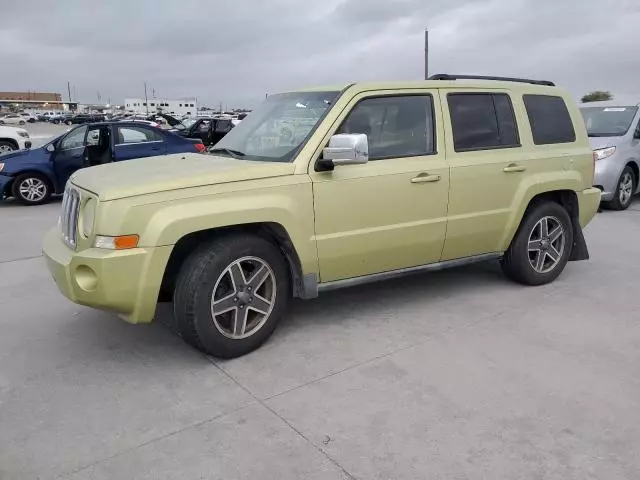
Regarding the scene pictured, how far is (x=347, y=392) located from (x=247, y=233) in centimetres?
122

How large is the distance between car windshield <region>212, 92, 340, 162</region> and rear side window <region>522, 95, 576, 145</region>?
6.46ft

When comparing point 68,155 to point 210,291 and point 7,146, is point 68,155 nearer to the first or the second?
point 7,146

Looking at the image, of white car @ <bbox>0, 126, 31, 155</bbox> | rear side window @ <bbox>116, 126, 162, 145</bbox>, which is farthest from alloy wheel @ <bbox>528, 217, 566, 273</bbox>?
white car @ <bbox>0, 126, 31, 155</bbox>

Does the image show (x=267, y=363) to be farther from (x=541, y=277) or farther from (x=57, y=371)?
(x=541, y=277)

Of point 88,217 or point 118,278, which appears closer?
point 118,278

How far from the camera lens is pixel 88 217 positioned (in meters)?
3.54

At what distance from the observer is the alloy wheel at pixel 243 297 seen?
147 inches

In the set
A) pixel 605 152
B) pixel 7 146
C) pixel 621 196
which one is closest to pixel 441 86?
pixel 605 152

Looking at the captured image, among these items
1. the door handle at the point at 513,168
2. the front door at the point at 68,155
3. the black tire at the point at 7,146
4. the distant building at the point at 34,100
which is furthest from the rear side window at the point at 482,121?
the distant building at the point at 34,100

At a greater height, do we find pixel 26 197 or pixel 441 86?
pixel 441 86

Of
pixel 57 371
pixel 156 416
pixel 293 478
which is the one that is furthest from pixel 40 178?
pixel 293 478

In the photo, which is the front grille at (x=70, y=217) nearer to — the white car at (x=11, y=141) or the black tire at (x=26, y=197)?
the black tire at (x=26, y=197)

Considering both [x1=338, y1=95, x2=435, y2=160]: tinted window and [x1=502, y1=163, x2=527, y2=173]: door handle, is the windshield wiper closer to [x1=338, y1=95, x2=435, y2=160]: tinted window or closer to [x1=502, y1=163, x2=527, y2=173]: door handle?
[x1=338, y1=95, x2=435, y2=160]: tinted window

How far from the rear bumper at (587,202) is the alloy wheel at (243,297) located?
10.6 feet
